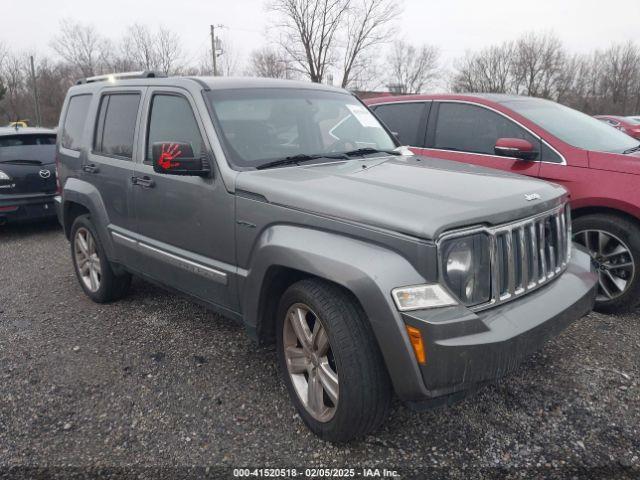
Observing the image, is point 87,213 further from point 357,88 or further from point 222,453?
point 357,88

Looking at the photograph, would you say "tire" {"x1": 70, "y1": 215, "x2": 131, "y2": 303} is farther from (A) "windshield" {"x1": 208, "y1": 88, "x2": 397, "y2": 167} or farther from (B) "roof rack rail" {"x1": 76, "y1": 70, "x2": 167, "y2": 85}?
(A) "windshield" {"x1": 208, "y1": 88, "x2": 397, "y2": 167}

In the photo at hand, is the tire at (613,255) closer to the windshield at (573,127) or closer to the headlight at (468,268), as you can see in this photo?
the windshield at (573,127)

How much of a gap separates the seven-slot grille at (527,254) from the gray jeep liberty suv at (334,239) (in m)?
0.01

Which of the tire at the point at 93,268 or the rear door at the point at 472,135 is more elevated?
the rear door at the point at 472,135

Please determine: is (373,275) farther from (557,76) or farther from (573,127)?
(557,76)

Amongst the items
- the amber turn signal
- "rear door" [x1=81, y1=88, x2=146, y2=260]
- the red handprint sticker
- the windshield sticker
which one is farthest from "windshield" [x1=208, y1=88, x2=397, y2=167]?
the amber turn signal

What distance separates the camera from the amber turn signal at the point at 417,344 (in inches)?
79.4

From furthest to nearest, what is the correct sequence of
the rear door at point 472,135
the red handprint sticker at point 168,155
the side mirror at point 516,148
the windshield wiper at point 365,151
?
the rear door at point 472,135 < the side mirror at point 516,148 < the windshield wiper at point 365,151 < the red handprint sticker at point 168,155

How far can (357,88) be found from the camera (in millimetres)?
36875

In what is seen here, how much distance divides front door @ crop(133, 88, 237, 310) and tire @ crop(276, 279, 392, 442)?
0.61m

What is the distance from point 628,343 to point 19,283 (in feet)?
18.6

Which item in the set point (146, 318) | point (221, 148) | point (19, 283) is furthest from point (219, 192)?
point (19, 283)

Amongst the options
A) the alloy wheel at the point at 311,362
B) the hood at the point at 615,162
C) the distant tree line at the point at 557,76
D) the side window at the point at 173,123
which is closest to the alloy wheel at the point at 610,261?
the hood at the point at 615,162

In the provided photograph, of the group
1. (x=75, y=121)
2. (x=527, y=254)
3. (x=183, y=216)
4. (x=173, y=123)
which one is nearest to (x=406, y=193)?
(x=527, y=254)
